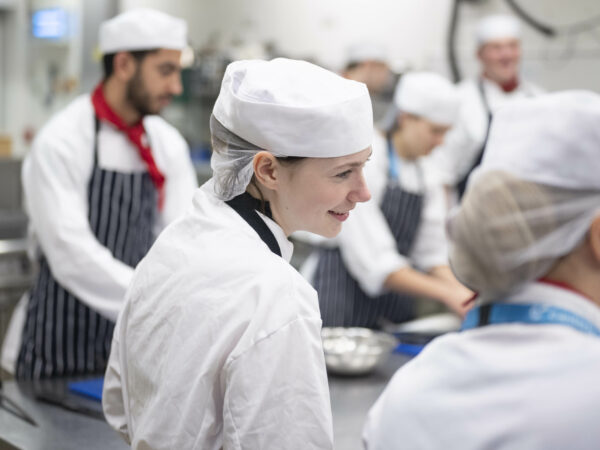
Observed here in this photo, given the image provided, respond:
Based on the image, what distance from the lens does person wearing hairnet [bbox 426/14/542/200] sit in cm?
397

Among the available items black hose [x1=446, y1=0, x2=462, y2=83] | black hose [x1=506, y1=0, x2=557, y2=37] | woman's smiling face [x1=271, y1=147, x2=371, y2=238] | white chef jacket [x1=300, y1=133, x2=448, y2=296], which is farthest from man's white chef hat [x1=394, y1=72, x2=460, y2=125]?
black hose [x1=446, y1=0, x2=462, y2=83]

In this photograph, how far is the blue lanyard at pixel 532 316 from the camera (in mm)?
941

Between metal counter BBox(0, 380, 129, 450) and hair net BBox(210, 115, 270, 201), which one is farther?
metal counter BBox(0, 380, 129, 450)

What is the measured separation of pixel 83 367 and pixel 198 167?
3276 millimetres

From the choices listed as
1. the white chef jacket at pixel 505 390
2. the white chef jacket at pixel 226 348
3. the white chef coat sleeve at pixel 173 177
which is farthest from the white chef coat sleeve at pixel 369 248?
the white chef jacket at pixel 505 390

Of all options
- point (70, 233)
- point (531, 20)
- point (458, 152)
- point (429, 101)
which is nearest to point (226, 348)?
point (70, 233)

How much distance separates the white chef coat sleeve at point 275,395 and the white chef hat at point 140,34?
1.42m

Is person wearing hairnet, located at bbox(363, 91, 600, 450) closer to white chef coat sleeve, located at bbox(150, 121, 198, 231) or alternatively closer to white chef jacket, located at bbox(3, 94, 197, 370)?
white chef jacket, located at bbox(3, 94, 197, 370)

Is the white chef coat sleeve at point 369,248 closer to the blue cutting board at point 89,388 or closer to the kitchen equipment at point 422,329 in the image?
the kitchen equipment at point 422,329

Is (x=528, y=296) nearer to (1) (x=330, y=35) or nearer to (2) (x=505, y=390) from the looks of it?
(2) (x=505, y=390)

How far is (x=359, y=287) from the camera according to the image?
9.50 ft

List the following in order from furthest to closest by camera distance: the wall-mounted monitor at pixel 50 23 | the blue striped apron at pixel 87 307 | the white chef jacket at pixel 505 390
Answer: the wall-mounted monitor at pixel 50 23
the blue striped apron at pixel 87 307
the white chef jacket at pixel 505 390

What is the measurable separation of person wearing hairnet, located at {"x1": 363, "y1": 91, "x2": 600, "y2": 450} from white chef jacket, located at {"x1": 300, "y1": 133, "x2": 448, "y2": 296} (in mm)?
1730

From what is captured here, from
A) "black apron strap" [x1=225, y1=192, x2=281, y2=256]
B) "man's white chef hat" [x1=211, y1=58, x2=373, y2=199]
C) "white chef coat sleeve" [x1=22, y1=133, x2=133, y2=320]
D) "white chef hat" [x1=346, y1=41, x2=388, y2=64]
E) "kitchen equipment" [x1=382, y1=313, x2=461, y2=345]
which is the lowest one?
"kitchen equipment" [x1=382, y1=313, x2=461, y2=345]
